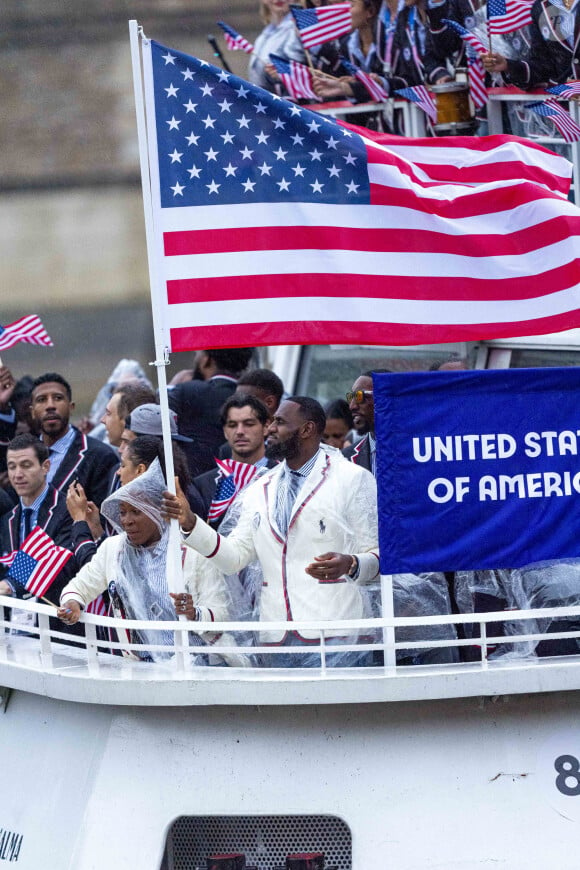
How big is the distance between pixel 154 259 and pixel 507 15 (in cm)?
429

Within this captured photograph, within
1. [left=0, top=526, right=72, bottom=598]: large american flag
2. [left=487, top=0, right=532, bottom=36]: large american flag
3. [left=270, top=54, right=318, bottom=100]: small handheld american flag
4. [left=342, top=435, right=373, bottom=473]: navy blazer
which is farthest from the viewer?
[left=270, top=54, right=318, bottom=100]: small handheld american flag

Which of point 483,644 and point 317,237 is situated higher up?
point 317,237

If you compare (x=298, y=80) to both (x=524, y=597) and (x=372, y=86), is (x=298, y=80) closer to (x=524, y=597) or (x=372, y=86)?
(x=372, y=86)

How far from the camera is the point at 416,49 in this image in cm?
1144

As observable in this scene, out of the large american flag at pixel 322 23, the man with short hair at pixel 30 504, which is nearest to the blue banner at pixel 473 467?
the man with short hair at pixel 30 504

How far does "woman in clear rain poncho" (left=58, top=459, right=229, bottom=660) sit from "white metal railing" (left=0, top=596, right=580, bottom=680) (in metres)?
0.09

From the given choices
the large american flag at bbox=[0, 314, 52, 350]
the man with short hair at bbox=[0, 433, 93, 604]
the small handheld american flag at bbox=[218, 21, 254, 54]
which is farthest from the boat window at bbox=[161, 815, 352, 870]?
the small handheld american flag at bbox=[218, 21, 254, 54]

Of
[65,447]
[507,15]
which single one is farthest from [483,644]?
[507,15]

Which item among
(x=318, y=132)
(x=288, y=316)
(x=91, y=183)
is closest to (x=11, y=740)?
(x=288, y=316)

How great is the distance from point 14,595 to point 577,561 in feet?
9.76

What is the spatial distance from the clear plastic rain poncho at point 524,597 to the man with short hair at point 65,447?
2.57 metres

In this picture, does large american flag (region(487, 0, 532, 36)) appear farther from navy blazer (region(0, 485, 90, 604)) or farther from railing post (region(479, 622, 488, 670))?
railing post (region(479, 622, 488, 670))

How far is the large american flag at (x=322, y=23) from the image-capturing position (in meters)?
12.2

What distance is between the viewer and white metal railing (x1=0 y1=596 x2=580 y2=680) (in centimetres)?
661
